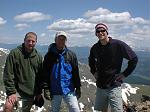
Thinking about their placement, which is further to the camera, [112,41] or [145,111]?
[145,111]

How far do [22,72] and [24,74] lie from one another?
0.11 meters

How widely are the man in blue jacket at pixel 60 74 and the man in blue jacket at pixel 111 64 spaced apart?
3.68 ft

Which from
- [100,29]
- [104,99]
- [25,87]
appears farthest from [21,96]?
[100,29]

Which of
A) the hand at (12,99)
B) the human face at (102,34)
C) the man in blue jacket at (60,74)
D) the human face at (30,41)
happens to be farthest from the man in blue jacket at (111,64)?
the hand at (12,99)

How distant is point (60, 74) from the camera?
36.4ft

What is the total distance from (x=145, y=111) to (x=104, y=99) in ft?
18.8

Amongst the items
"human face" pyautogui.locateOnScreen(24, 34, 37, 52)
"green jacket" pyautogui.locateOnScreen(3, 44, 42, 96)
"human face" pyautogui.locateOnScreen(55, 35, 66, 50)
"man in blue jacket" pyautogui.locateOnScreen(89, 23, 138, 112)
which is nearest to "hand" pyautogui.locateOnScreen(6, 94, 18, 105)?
"green jacket" pyautogui.locateOnScreen(3, 44, 42, 96)

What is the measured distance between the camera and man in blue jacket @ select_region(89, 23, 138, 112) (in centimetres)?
1082

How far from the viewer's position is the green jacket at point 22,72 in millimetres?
10758

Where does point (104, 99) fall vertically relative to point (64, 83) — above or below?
below

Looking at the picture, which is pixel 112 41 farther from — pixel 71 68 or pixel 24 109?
pixel 24 109

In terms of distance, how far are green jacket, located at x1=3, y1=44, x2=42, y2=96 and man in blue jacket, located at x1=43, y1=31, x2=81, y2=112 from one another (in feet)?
1.37

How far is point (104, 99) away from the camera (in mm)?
11273

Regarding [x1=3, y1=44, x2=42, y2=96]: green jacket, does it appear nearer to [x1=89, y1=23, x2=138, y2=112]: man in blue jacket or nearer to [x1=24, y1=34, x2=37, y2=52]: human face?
[x1=24, y1=34, x2=37, y2=52]: human face
